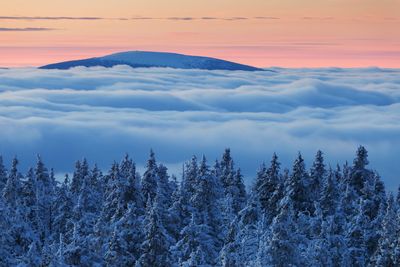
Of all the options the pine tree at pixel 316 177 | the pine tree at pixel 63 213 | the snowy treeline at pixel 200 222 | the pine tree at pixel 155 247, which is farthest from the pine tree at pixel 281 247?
the pine tree at pixel 63 213

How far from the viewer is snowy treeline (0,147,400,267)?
3753cm

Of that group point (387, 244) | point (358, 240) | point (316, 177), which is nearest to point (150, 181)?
point (316, 177)

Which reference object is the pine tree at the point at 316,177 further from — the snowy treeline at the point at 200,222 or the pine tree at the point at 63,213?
the pine tree at the point at 63,213

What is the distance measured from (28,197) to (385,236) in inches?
1254

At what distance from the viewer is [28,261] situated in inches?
1390

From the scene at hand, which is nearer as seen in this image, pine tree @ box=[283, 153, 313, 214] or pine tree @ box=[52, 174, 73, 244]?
pine tree @ box=[283, 153, 313, 214]

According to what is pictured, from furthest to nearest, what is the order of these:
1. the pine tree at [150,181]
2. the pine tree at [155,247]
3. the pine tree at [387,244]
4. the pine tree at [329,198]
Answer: the pine tree at [329,198], the pine tree at [150,181], the pine tree at [387,244], the pine tree at [155,247]

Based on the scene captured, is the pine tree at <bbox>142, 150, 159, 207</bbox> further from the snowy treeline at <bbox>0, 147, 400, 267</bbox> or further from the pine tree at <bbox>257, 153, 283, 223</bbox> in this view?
the pine tree at <bbox>257, 153, 283, 223</bbox>

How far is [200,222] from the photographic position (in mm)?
47812

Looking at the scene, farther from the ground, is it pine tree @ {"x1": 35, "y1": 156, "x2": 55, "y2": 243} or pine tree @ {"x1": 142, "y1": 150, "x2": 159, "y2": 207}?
pine tree @ {"x1": 142, "y1": 150, "x2": 159, "y2": 207}

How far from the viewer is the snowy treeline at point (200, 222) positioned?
37.5 meters

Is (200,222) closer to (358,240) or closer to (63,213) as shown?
(358,240)

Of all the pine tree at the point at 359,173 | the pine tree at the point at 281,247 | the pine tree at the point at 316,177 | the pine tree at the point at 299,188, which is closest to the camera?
the pine tree at the point at 281,247

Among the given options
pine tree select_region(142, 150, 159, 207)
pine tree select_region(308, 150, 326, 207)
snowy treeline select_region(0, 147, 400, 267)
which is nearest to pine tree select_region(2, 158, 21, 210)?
Answer: snowy treeline select_region(0, 147, 400, 267)
